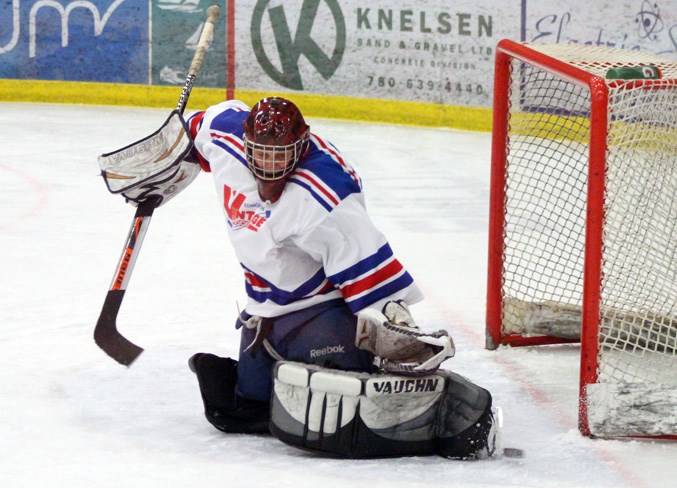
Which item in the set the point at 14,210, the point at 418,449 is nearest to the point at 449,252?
the point at 14,210

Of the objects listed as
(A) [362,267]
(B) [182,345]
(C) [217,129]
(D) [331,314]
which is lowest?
(B) [182,345]

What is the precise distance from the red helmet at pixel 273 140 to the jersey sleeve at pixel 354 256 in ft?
0.46

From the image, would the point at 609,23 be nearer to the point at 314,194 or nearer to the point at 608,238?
the point at 608,238

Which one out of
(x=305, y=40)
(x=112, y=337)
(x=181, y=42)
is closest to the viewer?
(x=112, y=337)

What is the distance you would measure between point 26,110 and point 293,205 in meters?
5.61

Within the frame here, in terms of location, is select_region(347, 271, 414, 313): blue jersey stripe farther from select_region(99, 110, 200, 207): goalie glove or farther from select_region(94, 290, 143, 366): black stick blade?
select_region(94, 290, 143, 366): black stick blade

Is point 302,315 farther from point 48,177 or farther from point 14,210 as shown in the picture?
point 48,177

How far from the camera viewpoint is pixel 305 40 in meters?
7.95

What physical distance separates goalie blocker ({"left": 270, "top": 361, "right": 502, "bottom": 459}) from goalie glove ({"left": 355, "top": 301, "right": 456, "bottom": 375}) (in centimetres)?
4

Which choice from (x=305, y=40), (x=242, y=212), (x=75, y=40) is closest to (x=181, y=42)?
(x=75, y=40)

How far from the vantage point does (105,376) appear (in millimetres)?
3430

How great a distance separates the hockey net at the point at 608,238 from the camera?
2936 millimetres

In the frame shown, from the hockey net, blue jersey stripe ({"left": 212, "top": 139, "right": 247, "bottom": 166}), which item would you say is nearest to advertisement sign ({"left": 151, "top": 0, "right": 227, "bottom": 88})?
the hockey net

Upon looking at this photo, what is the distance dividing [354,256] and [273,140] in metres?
0.29
